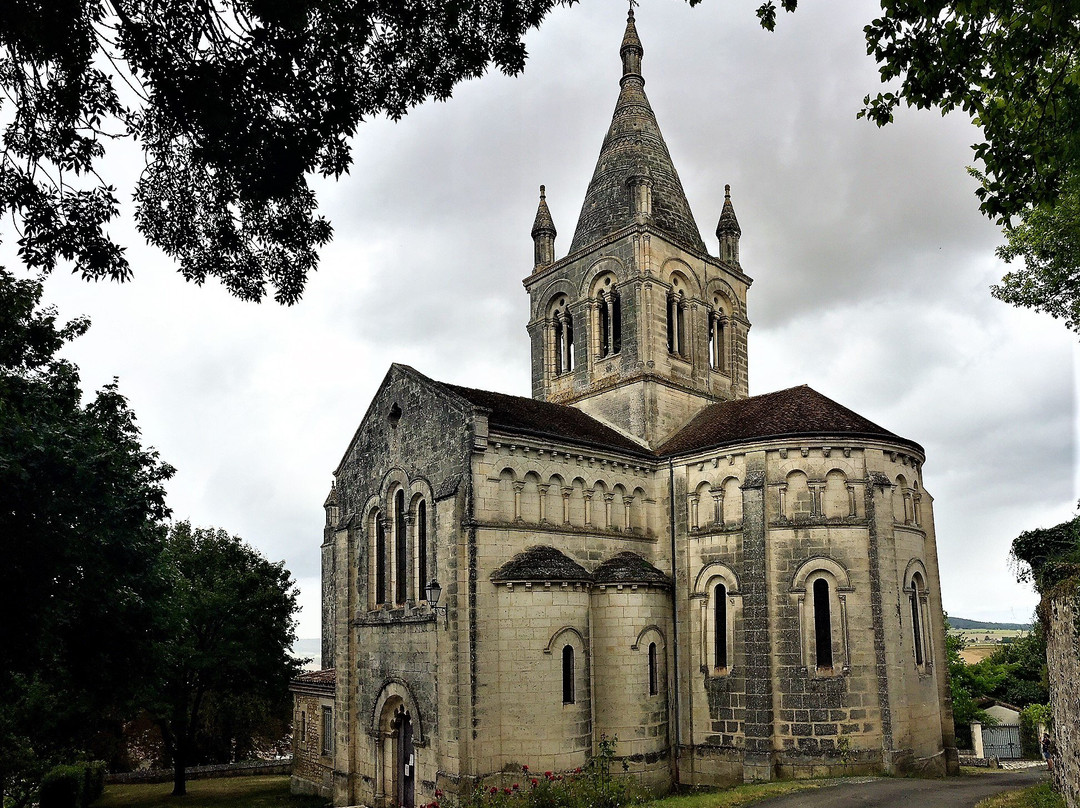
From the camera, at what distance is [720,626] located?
24.3 metres

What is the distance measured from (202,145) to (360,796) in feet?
73.8

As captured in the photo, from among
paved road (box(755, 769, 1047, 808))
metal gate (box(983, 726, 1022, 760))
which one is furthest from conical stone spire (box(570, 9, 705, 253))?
metal gate (box(983, 726, 1022, 760))

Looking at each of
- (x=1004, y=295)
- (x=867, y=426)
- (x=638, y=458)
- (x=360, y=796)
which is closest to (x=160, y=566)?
(x=360, y=796)

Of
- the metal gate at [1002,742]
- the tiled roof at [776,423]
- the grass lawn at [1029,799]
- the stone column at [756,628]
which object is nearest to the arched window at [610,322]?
the tiled roof at [776,423]

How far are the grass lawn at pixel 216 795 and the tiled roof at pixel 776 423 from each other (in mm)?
18465

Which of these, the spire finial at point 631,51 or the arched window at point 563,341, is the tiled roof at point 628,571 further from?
the spire finial at point 631,51

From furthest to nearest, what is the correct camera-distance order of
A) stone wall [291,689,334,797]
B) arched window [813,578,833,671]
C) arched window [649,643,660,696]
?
1. stone wall [291,689,334,797]
2. arched window [649,643,660,696]
3. arched window [813,578,833,671]

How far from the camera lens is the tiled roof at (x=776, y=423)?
2402cm

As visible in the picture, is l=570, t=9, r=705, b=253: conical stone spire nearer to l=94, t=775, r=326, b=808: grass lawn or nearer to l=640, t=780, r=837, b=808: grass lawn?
l=640, t=780, r=837, b=808: grass lawn

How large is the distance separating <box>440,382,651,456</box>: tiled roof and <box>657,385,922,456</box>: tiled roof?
1922mm

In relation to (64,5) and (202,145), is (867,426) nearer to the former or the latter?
(202,145)

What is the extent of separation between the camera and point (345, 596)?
26938 mm

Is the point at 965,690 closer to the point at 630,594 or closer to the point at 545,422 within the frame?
the point at 630,594

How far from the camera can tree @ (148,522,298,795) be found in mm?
33625
